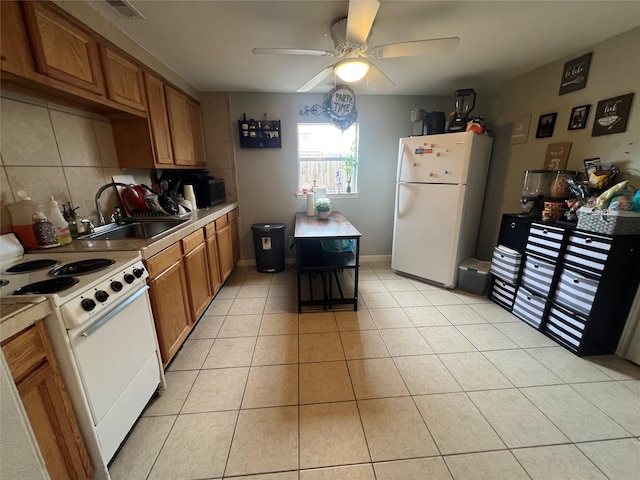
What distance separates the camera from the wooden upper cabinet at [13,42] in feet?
3.58

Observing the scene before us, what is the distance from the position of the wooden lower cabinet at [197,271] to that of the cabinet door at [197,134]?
1249 mm

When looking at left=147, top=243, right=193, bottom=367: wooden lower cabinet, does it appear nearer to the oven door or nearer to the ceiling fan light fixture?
the oven door

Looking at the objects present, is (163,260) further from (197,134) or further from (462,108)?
(462,108)

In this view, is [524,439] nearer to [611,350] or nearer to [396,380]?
[396,380]

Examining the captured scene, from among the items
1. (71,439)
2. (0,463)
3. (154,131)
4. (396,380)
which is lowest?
(396,380)

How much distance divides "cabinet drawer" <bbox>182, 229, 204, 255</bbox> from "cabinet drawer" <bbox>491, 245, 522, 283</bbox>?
286cm

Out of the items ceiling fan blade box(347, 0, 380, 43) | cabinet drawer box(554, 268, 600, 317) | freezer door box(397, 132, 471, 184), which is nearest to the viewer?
ceiling fan blade box(347, 0, 380, 43)

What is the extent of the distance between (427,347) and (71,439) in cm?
208

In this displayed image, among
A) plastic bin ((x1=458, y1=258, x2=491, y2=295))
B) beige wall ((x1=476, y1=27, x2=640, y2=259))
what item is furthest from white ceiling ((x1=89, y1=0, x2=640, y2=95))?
plastic bin ((x1=458, y1=258, x2=491, y2=295))

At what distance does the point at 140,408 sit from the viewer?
4.49 ft

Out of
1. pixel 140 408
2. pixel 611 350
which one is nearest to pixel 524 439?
pixel 611 350

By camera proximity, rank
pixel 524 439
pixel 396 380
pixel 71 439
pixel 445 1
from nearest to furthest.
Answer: pixel 71 439 < pixel 524 439 < pixel 445 1 < pixel 396 380

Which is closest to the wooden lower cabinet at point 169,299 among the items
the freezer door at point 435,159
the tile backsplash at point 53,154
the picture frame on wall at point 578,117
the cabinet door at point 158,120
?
the tile backsplash at point 53,154

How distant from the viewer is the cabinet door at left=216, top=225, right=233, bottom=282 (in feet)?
9.26
